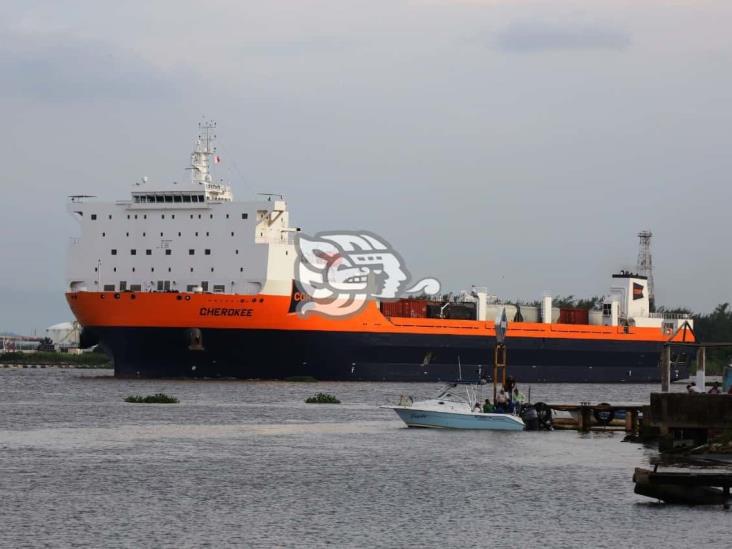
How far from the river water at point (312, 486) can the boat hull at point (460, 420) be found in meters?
0.37

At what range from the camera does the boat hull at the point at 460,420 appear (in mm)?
35156

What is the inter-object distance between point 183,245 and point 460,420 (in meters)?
27.2

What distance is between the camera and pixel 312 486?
24.9 metres

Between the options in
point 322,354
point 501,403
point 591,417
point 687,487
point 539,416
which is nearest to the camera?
point 687,487

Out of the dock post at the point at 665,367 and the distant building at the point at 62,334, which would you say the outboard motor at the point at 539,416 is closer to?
the dock post at the point at 665,367

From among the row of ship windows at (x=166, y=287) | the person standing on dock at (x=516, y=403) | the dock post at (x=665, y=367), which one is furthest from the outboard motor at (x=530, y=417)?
the row of ship windows at (x=166, y=287)

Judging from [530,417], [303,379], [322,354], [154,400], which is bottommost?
[530,417]

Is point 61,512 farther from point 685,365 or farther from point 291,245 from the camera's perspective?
point 685,365

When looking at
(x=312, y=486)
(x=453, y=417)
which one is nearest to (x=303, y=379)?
(x=453, y=417)

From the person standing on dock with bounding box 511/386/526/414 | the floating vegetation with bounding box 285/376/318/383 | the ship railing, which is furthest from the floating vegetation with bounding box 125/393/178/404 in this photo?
the ship railing

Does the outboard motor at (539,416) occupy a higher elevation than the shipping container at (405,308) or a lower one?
lower

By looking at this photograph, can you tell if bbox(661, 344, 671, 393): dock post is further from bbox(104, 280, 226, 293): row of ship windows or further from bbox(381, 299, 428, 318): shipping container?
bbox(381, 299, 428, 318): shipping container

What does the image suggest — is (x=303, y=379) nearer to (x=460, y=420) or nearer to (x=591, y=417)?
(x=591, y=417)

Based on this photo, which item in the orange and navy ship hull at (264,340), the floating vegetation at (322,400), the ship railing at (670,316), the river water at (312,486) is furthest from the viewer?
the ship railing at (670,316)
